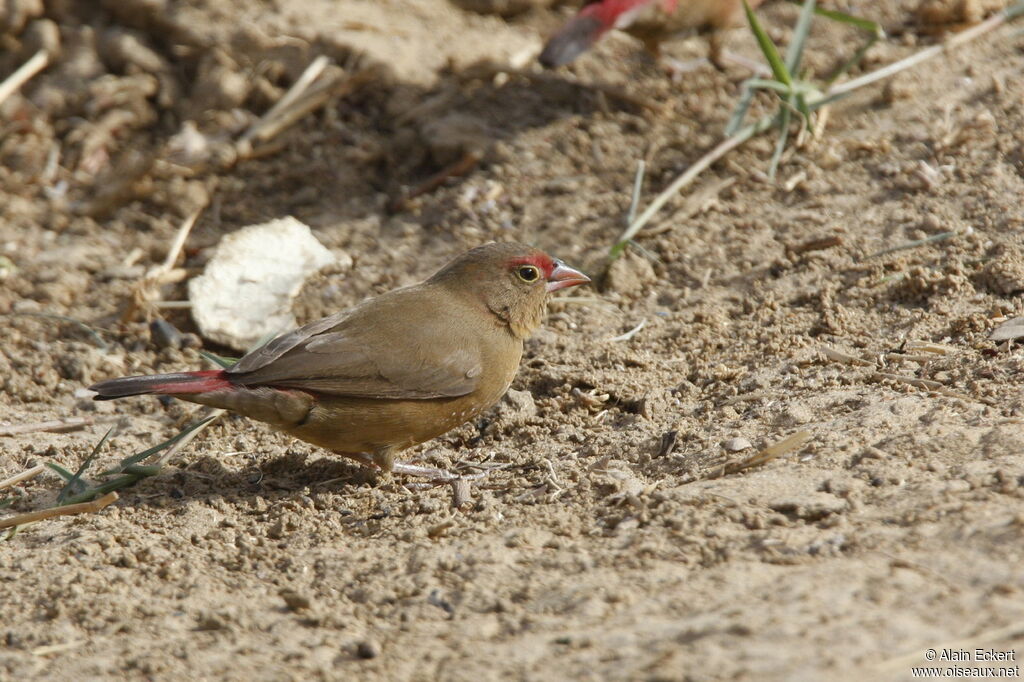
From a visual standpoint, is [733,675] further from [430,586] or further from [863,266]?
[863,266]

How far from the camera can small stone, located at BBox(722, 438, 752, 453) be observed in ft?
13.1

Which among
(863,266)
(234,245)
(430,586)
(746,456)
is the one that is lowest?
(234,245)

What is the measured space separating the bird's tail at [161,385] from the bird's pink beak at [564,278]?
154 centimetres

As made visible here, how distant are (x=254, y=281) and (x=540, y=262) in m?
1.59

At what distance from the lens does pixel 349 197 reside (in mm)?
6363

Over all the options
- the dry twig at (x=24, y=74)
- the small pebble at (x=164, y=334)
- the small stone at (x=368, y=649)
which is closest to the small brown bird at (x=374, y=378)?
the small pebble at (x=164, y=334)

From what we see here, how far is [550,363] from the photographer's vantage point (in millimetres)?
5059

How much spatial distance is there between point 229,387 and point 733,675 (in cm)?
235

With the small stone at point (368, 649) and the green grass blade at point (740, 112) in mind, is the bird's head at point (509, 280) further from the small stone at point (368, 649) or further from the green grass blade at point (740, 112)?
the small stone at point (368, 649)

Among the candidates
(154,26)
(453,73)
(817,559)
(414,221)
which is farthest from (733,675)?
(154,26)

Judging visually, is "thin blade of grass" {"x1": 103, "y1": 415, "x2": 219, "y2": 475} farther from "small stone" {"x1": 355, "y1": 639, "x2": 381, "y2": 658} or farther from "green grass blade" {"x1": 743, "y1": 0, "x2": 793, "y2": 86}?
"green grass blade" {"x1": 743, "y1": 0, "x2": 793, "y2": 86}

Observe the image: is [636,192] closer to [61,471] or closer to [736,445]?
[736,445]

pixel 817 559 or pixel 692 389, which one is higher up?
pixel 817 559

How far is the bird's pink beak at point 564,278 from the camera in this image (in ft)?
16.4
